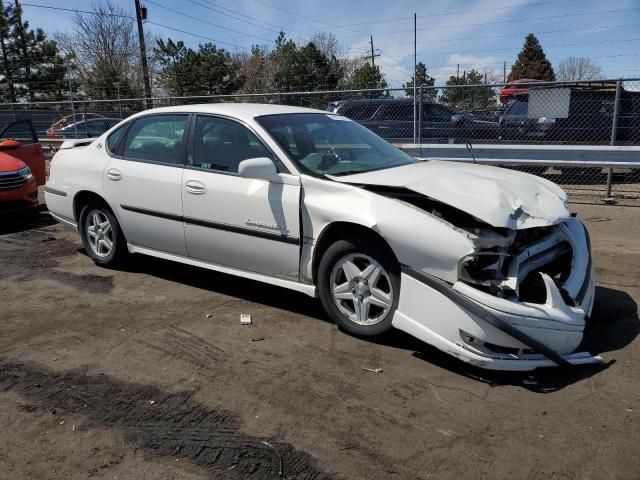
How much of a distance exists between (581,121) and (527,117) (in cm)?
92

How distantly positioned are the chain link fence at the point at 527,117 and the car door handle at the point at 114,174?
588 cm

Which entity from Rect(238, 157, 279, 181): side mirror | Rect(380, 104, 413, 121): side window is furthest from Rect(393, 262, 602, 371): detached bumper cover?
Rect(380, 104, 413, 121): side window

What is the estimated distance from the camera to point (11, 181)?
26.2ft

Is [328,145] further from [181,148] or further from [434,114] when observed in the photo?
[434,114]

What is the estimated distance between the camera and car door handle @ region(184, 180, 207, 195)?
4.65 m

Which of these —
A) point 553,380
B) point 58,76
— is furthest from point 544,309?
point 58,76

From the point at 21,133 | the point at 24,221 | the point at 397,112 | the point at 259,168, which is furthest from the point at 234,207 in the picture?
the point at 397,112

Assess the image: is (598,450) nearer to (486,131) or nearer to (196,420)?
(196,420)

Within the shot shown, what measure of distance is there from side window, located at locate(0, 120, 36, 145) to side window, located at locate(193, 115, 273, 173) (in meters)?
5.66

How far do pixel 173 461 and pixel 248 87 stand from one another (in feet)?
130

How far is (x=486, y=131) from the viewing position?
11.0m

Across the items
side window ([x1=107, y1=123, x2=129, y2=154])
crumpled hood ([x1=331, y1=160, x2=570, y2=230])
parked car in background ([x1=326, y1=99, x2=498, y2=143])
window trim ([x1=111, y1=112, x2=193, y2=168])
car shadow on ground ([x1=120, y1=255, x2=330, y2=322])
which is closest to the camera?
crumpled hood ([x1=331, y1=160, x2=570, y2=230])

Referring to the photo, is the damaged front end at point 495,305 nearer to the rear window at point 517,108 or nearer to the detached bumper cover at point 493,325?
the detached bumper cover at point 493,325

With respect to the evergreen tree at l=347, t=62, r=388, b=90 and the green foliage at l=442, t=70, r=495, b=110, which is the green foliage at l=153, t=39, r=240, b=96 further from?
the green foliage at l=442, t=70, r=495, b=110
